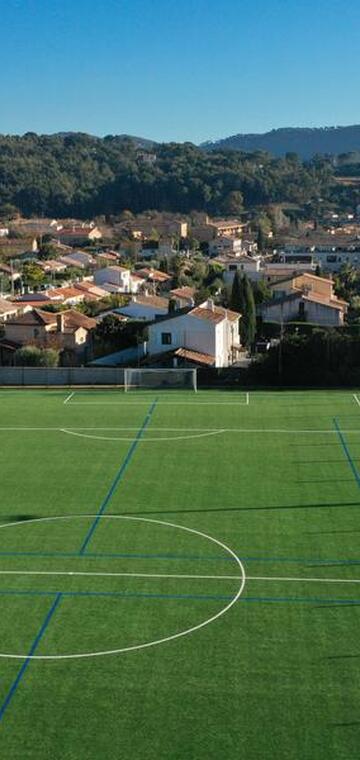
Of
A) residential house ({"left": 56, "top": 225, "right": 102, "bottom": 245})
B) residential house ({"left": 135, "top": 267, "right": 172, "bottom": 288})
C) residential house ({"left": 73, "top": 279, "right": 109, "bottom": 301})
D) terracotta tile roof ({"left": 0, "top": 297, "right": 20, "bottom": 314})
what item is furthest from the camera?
residential house ({"left": 56, "top": 225, "right": 102, "bottom": 245})

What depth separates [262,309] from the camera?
5500 centimetres

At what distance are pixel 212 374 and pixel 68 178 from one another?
14711cm

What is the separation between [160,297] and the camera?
198 feet

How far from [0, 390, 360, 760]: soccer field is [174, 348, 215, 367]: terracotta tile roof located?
485 inches

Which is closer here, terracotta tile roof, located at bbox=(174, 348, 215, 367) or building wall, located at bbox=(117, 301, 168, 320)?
terracotta tile roof, located at bbox=(174, 348, 215, 367)

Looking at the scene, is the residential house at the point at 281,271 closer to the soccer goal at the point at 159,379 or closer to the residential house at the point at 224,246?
the residential house at the point at 224,246

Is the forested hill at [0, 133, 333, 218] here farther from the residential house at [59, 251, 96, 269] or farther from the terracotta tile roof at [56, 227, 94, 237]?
the residential house at [59, 251, 96, 269]

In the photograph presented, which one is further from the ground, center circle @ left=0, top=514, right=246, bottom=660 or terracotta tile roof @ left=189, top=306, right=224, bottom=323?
terracotta tile roof @ left=189, top=306, right=224, bottom=323

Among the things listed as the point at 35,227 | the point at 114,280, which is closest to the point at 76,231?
the point at 35,227

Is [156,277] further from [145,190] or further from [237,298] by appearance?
[145,190]

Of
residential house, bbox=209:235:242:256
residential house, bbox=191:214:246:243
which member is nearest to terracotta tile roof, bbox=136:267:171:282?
residential house, bbox=209:235:242:256

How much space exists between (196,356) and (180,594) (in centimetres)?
2536

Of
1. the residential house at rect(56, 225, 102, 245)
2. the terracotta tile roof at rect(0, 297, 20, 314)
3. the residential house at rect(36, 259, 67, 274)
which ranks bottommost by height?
the terracotta tile roof at rect(0, 297, 20, 314)

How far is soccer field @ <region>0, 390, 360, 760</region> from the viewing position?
1132cm
